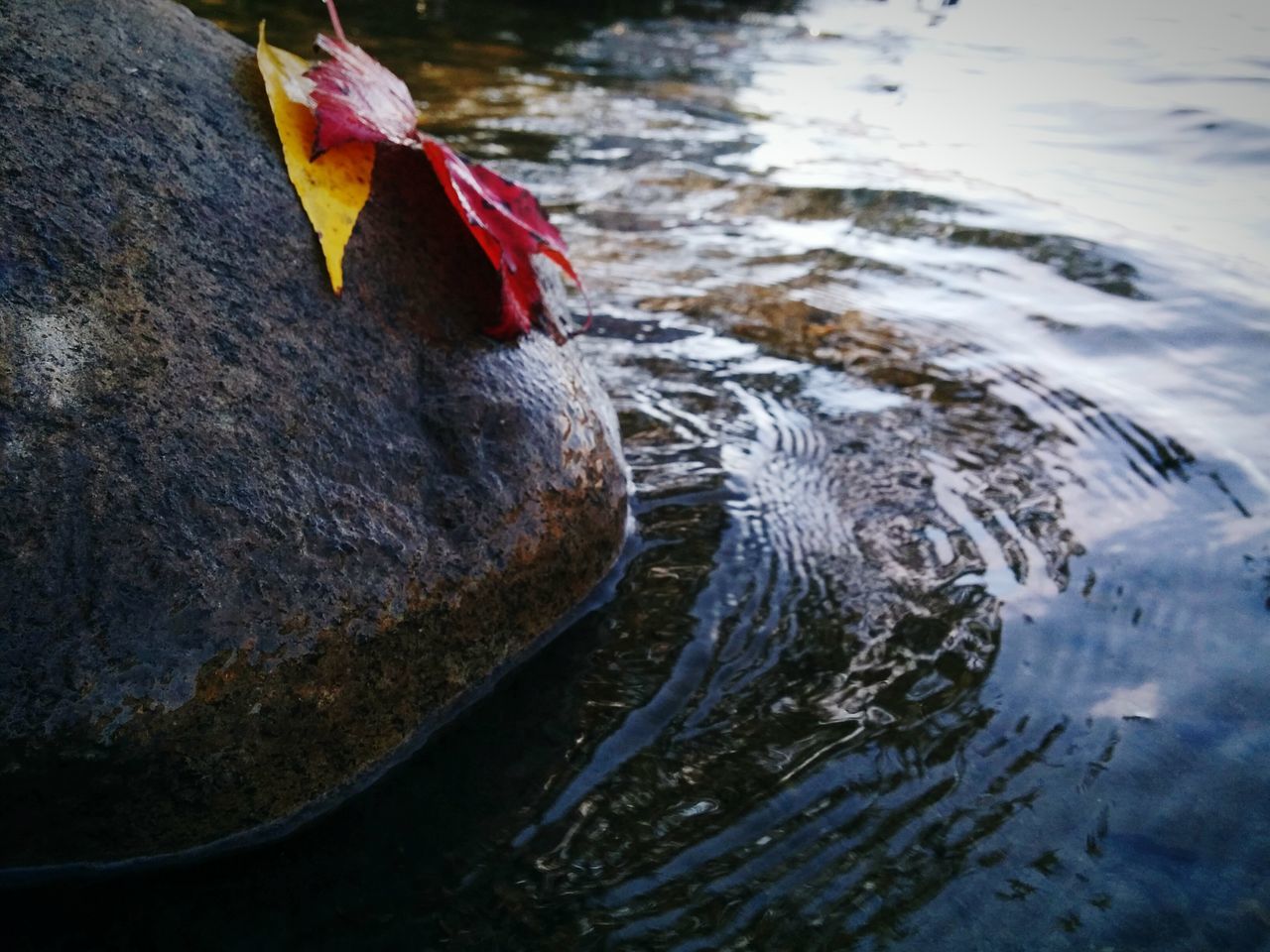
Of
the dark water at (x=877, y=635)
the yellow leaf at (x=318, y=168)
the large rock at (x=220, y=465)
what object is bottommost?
the dark water at (x=877, y=635)

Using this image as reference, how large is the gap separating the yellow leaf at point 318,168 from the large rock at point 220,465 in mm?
45

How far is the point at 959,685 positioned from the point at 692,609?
56cm

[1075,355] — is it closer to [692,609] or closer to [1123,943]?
[692,609]

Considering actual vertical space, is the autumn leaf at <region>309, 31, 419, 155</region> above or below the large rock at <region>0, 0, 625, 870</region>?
above

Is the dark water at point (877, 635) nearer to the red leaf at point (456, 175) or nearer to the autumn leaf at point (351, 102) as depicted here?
the red leaf at point (456, 175)

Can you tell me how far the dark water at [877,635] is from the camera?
1586 millimetres

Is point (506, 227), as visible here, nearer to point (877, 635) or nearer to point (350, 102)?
point (350, 102)

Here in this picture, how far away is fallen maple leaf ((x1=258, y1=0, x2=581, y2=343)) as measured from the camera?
6.54 ft

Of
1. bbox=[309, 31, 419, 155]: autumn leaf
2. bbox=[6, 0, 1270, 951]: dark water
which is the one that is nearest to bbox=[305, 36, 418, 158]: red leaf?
bbox=[309, 31, 419, 155]: autumn leaf

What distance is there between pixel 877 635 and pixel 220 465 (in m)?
1.31

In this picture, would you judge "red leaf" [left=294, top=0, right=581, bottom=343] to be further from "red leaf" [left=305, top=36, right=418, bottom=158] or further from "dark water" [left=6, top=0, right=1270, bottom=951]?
"dark water" [left=6, top=0, right=1270, bottom=951]

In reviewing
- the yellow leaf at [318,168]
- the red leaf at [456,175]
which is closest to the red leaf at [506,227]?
the red leaf at [456,175]

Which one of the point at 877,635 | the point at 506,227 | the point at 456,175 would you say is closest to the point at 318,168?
the point at 456,175

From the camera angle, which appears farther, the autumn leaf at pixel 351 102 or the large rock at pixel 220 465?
the autumn leaf at pixel 351 102
